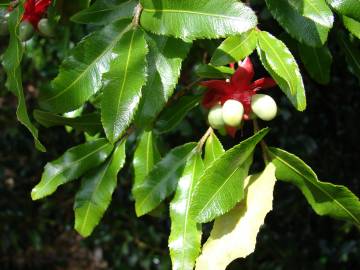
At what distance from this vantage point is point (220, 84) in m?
0.87

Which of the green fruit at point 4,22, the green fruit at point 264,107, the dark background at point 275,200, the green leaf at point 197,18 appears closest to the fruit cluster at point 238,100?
the green fruit at point 264,107

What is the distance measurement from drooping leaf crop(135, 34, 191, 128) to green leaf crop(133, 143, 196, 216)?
0.45 ft

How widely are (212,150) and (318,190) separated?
150 mm

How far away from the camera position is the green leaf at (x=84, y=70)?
0.81 meters

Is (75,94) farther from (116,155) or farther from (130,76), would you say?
(116,155)

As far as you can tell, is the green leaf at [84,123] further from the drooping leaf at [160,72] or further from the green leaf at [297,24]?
the green leaf at [297,24]

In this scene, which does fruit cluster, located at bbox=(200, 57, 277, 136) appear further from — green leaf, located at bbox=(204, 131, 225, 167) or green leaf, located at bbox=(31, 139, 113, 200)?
green leaf, located at bbox=(31, 139, 113, 200)

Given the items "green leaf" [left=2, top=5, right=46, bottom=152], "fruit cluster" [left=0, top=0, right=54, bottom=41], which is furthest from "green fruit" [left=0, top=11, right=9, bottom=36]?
"green leaf" [left=2, top=5, right=46, bottom=152]

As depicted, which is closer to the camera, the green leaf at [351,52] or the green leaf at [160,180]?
the green leaf at [160,180]

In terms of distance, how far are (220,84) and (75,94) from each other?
186 mm

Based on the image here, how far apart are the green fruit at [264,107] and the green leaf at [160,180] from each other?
5.2 inches

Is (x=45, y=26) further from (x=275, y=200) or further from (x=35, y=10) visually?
(x=275, y=200)

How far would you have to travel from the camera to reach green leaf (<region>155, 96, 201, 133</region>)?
0.98m

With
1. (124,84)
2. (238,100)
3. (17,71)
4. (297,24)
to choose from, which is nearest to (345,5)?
(297,24)
